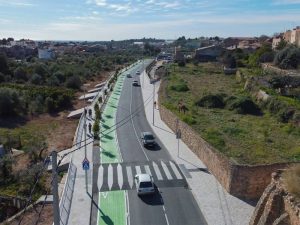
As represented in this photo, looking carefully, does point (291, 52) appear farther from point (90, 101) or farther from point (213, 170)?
point (213, 170)

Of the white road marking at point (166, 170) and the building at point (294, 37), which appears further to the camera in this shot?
the building at point (294, 37)

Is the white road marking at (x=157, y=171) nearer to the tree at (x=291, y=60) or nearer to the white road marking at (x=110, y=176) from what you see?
the white road marking at (x=110, y=176)

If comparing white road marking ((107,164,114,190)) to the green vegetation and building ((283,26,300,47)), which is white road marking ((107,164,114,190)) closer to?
the green vegetation

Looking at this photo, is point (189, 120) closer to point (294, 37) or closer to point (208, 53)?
point (294, 37)

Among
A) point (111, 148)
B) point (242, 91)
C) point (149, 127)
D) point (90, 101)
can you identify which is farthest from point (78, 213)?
point (242, 91)

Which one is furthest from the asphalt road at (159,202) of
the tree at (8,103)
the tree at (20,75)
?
the tree at (20,75)

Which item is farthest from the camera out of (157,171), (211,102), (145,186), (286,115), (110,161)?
(211,102)

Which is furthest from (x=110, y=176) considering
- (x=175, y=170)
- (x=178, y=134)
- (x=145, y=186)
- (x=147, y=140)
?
(x=178, y=134)
